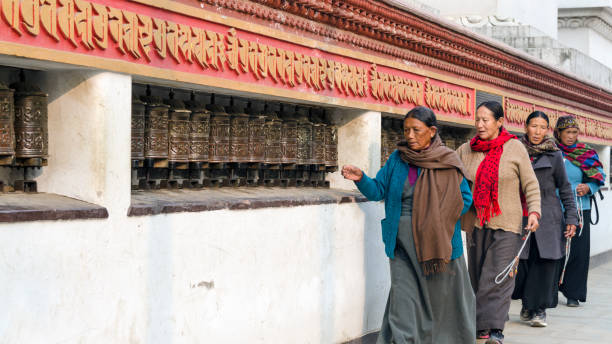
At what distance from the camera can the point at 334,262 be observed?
5.77 meters

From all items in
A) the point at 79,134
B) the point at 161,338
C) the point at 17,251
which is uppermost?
the point at 79,134

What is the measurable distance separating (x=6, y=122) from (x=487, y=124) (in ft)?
10.7

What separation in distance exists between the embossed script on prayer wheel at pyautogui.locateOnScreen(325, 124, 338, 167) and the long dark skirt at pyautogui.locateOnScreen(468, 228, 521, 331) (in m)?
1.07

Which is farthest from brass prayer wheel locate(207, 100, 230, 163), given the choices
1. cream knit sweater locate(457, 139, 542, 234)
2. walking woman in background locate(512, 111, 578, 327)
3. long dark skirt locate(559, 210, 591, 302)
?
long dark skirt locate(559, 210, 591, 302)

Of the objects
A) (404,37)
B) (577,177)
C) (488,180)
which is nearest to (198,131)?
(488,180)

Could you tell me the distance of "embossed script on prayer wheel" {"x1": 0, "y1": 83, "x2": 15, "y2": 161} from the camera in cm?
393

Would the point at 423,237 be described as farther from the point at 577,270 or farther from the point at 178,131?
the point at 577,270

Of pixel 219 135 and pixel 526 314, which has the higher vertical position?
pixel 219 135

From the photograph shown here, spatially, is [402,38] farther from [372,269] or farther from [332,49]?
[372,269]

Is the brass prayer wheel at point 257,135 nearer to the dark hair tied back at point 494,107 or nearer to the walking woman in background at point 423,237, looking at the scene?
the walking woman in background at point 423,237

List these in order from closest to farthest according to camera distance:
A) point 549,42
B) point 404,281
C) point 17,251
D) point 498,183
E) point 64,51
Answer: point 17,251, point 64,51, point 404,281, point 498,183, point 549,42

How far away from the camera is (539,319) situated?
726cm

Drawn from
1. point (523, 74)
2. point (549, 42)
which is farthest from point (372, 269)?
point (549, 42)

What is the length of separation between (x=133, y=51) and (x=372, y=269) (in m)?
2.70
